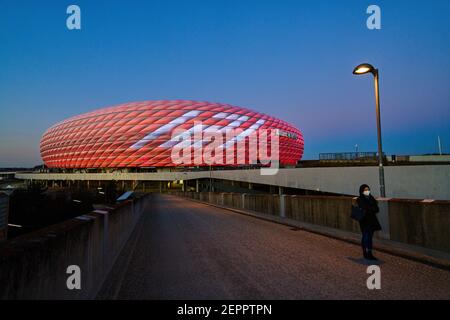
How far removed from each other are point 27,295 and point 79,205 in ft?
65.4

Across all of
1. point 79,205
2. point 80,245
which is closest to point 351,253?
point 80,245

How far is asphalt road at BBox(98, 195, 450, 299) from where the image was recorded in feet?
15.4

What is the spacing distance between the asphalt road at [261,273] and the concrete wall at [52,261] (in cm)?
43

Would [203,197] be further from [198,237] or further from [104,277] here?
[104,277]

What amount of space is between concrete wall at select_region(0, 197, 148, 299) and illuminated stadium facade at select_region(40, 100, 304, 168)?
7229 centimetres

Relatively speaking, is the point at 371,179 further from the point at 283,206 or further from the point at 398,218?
the point at 398,218

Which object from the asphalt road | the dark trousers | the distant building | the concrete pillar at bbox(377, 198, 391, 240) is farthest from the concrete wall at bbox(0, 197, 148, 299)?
the concrete pillar at bbox(377, 198, 391, 240)

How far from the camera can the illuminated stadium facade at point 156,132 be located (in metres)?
83.6

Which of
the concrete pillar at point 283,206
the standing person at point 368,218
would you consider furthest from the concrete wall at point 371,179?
the standing person at point 368,218

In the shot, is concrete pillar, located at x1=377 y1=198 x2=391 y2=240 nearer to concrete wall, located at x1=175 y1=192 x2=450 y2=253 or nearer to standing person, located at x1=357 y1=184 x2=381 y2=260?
concrete wall, located at x1=175 y1=192 x2=450 y2=253

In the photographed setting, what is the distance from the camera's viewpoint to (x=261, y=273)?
19.4 ft

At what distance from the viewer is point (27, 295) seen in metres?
2.81

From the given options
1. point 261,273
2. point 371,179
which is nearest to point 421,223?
point 261,273
